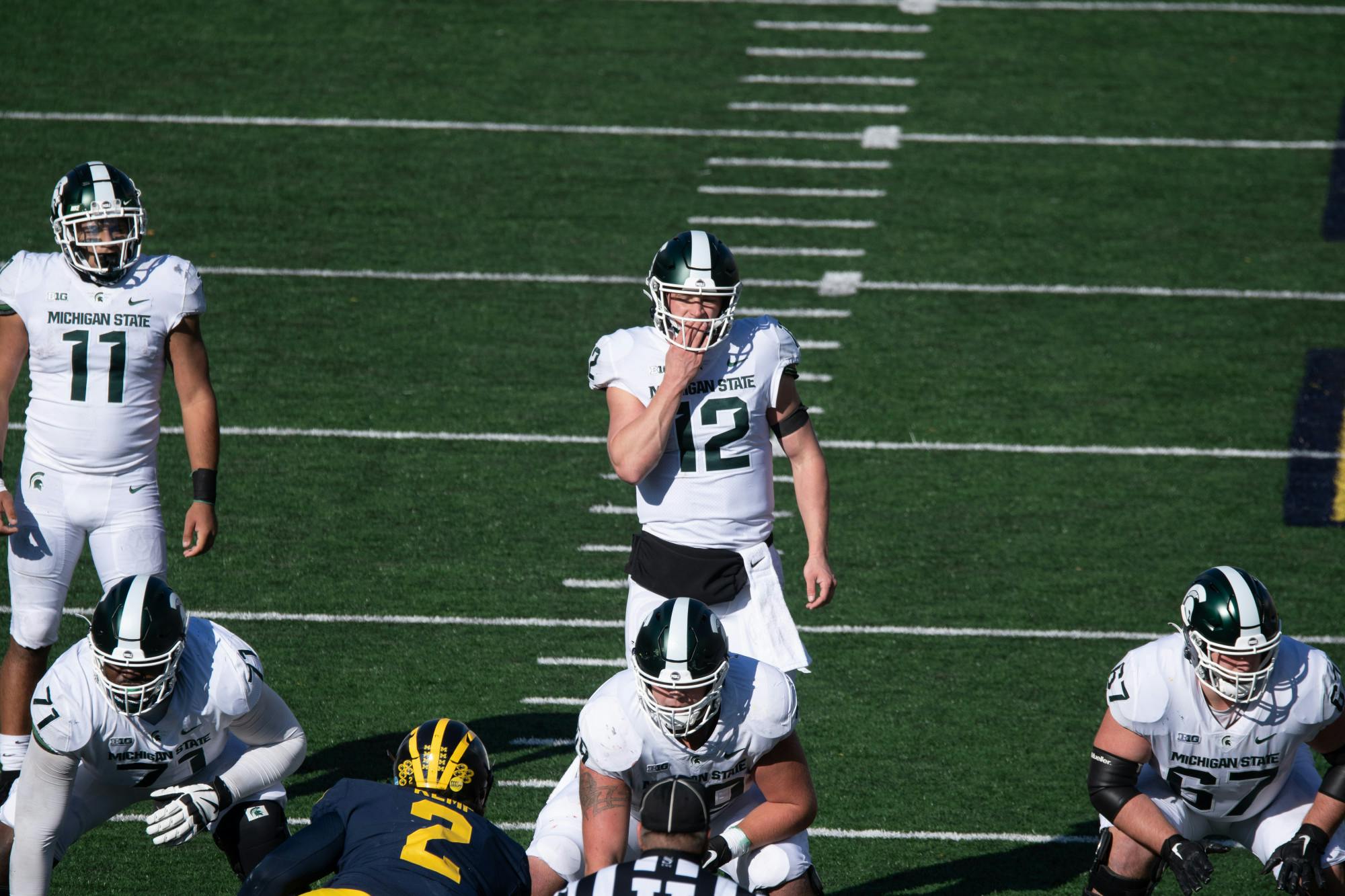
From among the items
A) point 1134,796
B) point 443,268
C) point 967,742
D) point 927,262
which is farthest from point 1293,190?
point 1134,796

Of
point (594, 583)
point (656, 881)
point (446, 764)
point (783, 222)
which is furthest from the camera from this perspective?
point (783, 222)

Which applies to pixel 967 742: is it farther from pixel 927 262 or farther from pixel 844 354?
pixel 927 262

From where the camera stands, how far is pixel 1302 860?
4.26 m

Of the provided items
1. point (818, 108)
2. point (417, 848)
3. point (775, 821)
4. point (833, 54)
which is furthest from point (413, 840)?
point (833, 54)

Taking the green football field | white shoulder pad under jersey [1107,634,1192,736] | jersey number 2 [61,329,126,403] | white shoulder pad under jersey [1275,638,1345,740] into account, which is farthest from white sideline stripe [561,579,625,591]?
white shoulder pad under jersey [1275,638,1345,740]

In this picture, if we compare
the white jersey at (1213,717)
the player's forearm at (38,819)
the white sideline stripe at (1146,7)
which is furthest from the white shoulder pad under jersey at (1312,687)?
the white sideline stripe at (1146,7)

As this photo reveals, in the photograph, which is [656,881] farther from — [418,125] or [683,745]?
[418,125]

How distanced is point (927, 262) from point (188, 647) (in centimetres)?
621

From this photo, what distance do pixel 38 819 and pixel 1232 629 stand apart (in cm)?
298

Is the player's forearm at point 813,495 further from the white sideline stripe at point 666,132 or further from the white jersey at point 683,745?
the white sideline stripe at point 666,132

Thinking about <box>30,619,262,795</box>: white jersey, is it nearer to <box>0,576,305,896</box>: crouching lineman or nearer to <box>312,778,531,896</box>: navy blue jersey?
<box>0,576,305,896</box>: crouching lineman

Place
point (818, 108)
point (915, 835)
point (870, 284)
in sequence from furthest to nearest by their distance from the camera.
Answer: point (818, 108), point (870, 284), point (915, 835)

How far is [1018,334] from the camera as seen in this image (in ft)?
29.7

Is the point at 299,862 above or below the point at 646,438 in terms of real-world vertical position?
below
